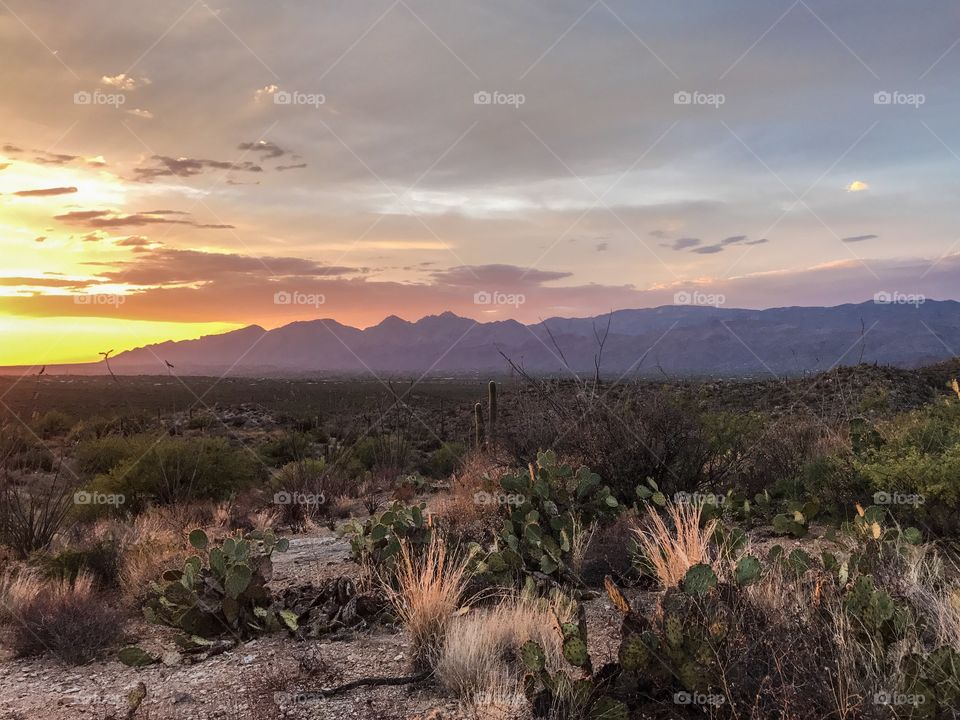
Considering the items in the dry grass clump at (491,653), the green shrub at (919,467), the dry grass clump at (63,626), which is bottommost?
the dry grass clump at (63,626)

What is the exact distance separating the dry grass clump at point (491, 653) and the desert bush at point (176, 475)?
862 centimetres

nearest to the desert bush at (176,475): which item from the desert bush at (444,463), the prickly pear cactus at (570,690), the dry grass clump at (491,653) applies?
the desert bush at (444,463)

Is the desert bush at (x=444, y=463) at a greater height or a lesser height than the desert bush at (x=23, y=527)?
lesser

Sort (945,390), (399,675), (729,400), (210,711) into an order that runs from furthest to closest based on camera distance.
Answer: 1. (729,400)
2. (945,390)
3. (399,675)
4. (210,711)

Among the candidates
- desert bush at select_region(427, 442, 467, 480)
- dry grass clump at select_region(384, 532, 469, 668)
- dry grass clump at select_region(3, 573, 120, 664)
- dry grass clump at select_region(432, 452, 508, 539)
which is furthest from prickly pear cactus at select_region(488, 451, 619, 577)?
desert bush at select_region(427, 442, 467, 480)

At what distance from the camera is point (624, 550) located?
22.3ft

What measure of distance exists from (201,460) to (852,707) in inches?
504

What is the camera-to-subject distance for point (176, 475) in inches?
517

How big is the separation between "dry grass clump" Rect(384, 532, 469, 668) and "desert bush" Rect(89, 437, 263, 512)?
726 cm

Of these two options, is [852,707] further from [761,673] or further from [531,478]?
[531,478]

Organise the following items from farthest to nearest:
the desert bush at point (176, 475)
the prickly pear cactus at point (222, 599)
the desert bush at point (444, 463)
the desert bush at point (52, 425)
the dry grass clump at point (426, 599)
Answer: the desert bush at point (52, 425), the desert bush at point (444, 463), the desert bush at point (176, 475), the prickly pear cactus at point (222, 599), the dry grass clump at point (426, 599)

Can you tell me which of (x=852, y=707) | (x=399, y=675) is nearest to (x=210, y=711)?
(x=399, y=675)

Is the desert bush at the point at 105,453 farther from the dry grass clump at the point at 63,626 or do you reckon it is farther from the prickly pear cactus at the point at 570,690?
the prickly pear cactus at the point at 570,690

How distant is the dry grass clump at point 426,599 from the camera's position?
5121 mm
